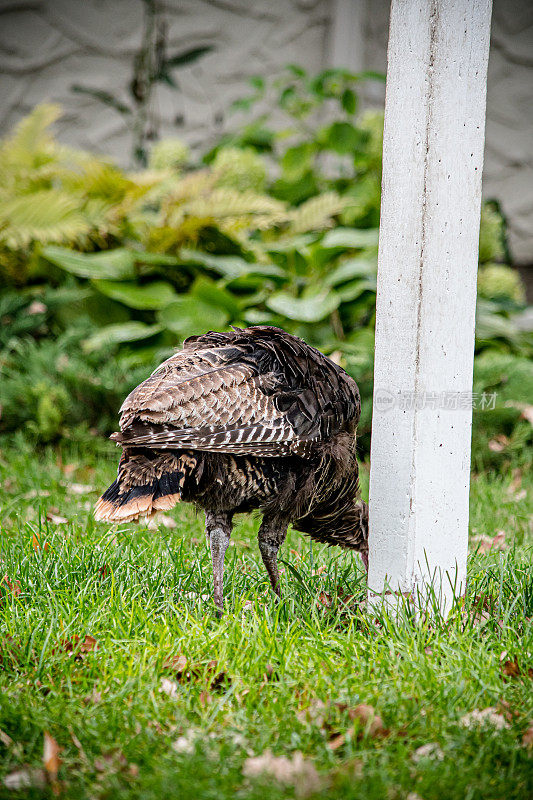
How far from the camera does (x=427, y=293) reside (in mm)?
2297

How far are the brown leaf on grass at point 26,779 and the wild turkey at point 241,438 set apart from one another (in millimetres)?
673

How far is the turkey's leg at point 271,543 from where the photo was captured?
257cm

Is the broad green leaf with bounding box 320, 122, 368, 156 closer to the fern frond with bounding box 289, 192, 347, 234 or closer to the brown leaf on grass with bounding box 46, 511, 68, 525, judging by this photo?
the fern frond with bounding box 289, 192, 347, 234

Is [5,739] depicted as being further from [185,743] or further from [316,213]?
[316,213]

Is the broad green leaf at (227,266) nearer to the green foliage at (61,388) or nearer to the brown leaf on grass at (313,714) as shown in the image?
the green foliage at (61,388)

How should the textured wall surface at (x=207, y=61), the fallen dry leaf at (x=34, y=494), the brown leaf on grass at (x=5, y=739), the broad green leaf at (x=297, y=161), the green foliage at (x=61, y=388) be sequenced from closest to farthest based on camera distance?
the brown leaf on grass at (x=5, y=739) < the fallen dry leaf at (x=34, y=494) < the green foliage at (x=61, y=388) < the broad green leaf at (x=297, y=161) < the textured wall surface at (x=207, y=61)

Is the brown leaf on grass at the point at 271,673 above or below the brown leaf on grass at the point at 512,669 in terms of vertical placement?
below

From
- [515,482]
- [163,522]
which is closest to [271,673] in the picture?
[163,522]

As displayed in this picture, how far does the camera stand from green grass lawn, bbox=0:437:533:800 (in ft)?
5.58

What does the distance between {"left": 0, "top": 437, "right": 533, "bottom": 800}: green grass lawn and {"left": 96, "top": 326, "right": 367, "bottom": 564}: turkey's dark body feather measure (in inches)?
14.5

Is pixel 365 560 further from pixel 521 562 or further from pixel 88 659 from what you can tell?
pixel 88 659

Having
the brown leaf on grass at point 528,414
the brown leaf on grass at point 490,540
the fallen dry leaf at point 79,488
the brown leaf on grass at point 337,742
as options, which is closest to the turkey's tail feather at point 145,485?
the brown leaf on grass at point 337,742

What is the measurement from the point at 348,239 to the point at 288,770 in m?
4.36

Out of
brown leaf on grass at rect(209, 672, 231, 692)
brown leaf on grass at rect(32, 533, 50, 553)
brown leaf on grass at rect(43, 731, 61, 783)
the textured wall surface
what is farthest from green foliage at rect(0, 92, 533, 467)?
brown leaf on grass at rect(43, 731, 61, 783)
